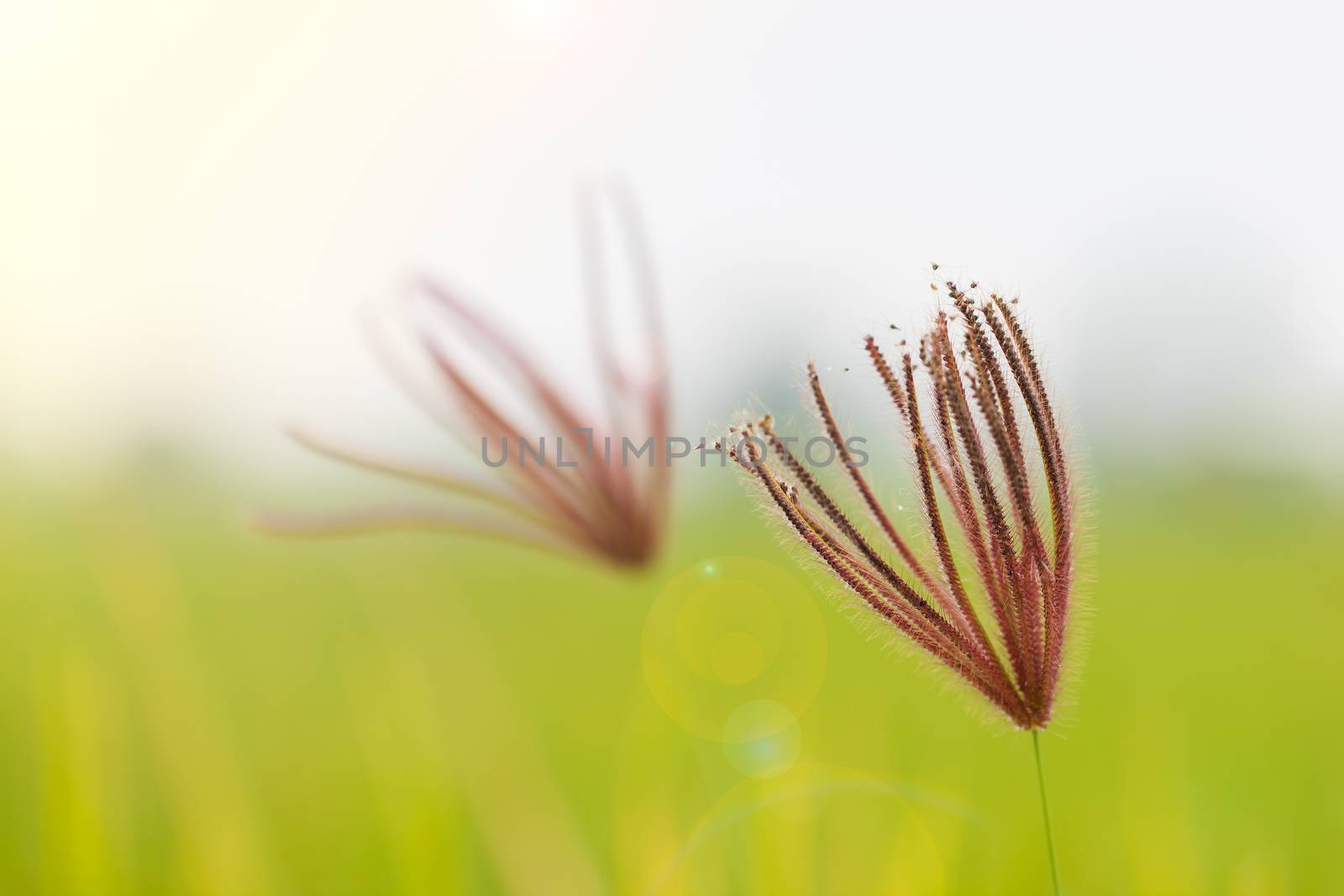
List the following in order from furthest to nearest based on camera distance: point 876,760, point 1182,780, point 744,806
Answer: point 876,760 → point 1182,780 → point 744,806

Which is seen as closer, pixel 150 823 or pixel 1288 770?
pixel 1288 770

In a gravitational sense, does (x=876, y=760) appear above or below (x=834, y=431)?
below

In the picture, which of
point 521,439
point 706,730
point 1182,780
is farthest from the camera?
point 706,730

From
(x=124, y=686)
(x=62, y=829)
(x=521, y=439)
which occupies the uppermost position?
(x=521, y=439)

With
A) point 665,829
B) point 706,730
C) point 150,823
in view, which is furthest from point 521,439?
point 150,823

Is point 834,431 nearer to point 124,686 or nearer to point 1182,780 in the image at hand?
point 1182,780
